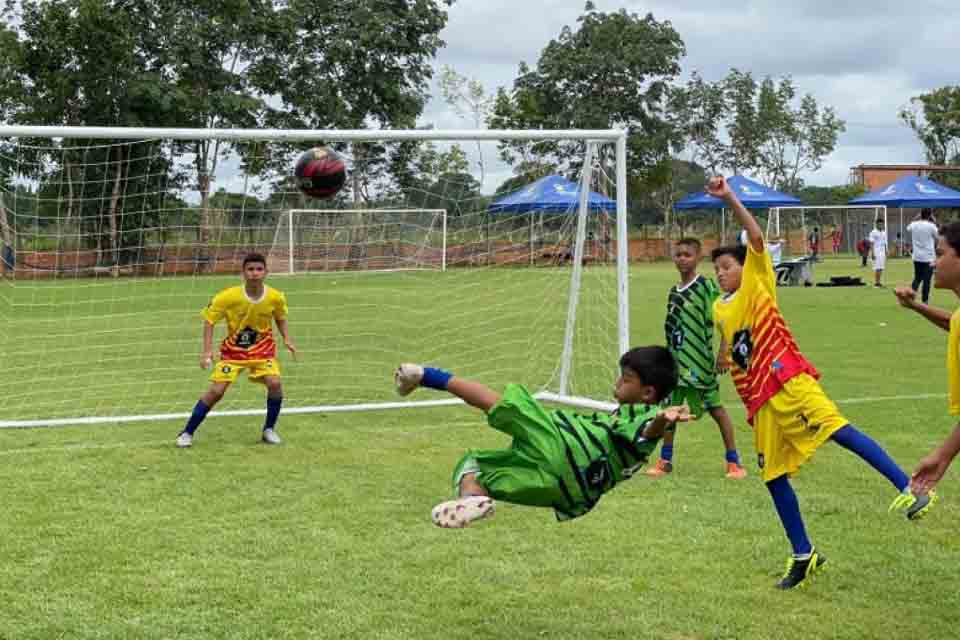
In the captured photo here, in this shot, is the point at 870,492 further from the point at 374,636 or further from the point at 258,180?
the point at 258,180

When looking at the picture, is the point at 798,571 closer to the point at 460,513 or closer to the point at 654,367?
the point at 654,367

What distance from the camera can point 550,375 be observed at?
12.8m

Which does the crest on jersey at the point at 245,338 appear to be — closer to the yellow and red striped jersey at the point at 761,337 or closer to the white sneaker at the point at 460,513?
the yellow and red striped jersey at the point at 761,337

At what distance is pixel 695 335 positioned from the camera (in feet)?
24.9

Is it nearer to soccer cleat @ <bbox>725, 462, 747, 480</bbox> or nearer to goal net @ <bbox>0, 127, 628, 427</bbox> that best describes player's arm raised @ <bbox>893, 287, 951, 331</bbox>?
soccer cleat @ <bbox>725, 462, 747, 480</bbox>

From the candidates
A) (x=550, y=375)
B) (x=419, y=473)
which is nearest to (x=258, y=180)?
→ (x=550, y=375)

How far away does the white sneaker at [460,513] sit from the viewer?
4.18m

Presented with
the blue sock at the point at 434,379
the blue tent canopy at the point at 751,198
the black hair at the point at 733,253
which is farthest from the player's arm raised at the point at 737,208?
the blue tent canopy at the point at 751,198

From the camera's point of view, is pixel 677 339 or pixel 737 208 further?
pixel 677 339

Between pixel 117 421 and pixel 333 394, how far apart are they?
259 centimetres

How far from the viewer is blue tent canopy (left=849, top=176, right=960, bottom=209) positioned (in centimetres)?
4653

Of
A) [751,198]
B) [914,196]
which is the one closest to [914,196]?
[914,196]

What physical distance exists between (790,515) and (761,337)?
2.95 ft

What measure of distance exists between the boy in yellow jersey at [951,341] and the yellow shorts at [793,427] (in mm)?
728
